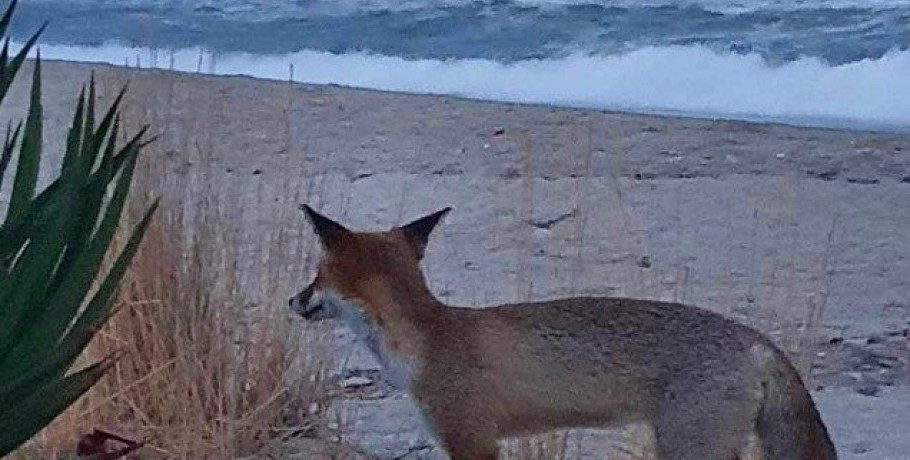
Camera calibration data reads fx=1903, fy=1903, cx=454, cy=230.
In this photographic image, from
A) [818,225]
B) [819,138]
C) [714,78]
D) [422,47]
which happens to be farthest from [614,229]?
[422,47]

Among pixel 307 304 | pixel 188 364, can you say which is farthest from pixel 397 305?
pixel 188 364

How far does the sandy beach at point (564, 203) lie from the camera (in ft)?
15.1

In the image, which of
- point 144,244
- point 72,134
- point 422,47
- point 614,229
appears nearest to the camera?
point 72,134

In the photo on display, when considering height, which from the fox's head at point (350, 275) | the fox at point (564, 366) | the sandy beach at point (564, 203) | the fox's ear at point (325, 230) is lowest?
the sandy beach at point (564, 203)

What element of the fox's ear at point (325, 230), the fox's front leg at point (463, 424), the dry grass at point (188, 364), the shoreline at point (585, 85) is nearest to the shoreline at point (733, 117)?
the shoreline at point (585, 85)

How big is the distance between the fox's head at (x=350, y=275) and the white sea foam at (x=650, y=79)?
496 centimetres

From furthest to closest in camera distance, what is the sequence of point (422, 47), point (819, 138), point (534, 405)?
point (422, 47) < point (819, 138) < point (534, 405)

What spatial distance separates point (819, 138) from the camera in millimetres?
7965

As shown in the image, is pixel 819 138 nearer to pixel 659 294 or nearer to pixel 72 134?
pixel 659 294

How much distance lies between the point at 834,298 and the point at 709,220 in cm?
103

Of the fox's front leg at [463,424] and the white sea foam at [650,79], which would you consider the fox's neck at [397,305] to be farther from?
the white sea foam at [650,79]

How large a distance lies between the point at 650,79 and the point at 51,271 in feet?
22.0

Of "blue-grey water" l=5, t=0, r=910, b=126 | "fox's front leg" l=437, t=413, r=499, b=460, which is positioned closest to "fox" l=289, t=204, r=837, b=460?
"fox's front leg" l=437, t=413, r=499, b=460

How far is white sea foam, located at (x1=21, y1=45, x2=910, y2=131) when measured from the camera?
8.56m
